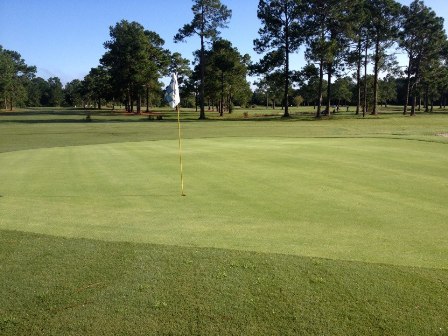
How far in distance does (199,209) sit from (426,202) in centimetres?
470

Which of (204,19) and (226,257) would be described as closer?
(226,257)

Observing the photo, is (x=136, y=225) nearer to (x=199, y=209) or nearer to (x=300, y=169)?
(x=199, y=209)

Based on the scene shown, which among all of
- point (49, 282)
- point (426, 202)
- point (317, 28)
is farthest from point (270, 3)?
point (49, 282)

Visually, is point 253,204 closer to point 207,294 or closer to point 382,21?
point 207,294

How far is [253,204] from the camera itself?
8414 mm

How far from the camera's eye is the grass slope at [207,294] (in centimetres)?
378

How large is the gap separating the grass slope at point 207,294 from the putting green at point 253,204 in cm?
57

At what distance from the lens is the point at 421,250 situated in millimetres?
5621

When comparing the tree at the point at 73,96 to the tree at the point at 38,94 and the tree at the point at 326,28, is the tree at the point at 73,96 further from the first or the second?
the tree at the point at 326,28

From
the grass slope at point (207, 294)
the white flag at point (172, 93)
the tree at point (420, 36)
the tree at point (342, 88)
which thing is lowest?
the grass slope at point (207, 294)

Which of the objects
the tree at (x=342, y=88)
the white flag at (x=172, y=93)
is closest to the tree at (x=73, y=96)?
the tree at (x=342, y=88)

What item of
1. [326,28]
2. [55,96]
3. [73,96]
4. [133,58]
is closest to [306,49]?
[326,28]

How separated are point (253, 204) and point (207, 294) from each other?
4214 mm

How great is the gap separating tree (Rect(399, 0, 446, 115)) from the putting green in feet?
180
